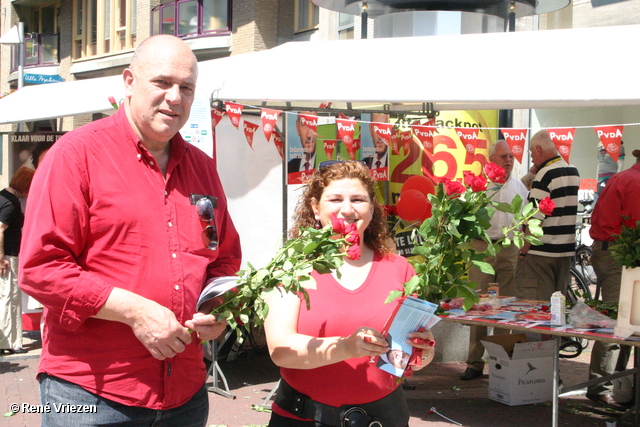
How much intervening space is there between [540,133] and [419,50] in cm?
218

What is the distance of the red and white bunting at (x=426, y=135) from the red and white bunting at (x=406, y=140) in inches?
5.6

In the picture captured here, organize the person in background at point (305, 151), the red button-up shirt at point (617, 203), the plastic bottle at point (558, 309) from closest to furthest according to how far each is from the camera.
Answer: the plastic bottle at point (558, 309), the red button-up shirt at point (617, 203), the person in background at point (305, 151)

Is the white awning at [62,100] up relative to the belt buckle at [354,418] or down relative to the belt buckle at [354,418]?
up

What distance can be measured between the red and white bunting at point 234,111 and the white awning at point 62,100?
1297 mm

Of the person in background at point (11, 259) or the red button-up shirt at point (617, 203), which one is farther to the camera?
the person in background at point (11, 259)

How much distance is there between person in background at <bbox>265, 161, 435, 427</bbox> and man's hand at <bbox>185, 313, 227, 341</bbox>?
0.33 metres

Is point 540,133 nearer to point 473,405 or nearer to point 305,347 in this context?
point 473,405

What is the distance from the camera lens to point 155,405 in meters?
2.11

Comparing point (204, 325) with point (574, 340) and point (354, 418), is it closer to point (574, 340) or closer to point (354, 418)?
point (354, 418)

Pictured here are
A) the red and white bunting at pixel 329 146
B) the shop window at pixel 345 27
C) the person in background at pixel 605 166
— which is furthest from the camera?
the shop window at pixel 345 27

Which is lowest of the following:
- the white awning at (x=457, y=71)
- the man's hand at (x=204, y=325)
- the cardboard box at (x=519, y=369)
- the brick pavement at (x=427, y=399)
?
the brick pavement at (x=427, y=399)

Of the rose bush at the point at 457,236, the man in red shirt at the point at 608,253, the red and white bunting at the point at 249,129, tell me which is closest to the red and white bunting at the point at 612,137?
the man in red shirt at the point at 608,253

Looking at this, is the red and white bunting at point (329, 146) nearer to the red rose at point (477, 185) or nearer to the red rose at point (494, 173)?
the red rose at point (494, 173)

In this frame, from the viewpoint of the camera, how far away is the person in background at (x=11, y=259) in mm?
7219
